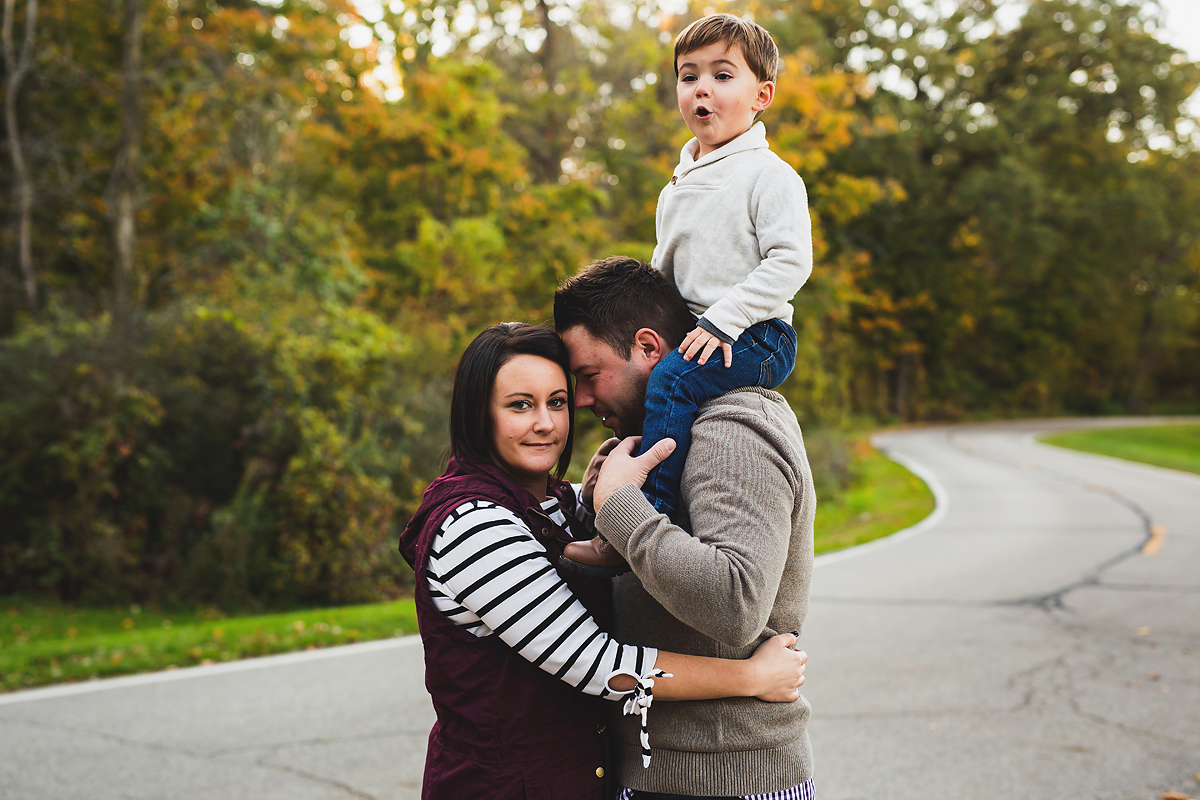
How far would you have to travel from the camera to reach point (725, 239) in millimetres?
1984

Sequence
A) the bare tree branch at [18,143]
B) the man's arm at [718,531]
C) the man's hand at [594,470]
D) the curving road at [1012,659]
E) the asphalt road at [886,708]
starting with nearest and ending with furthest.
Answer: the man's arm at [718,531] → the man's hand at [594,470] → the asphalt road at [886,708] → the curving road at [1012,659] → the bare tree branch at [18,143]

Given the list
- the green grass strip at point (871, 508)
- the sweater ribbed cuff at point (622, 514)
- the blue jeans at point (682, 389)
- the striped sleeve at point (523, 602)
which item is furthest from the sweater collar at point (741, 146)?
the green grass strip at point (871, 508)

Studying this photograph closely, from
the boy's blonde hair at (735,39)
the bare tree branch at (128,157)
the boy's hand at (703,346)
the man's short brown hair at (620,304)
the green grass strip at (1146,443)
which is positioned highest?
the bare tree branch at (128,157)

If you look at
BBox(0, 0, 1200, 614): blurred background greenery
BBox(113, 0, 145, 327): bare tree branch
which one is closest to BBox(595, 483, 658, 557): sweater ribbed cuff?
BBox(0, 0, 1200, 614): blurred background greenery

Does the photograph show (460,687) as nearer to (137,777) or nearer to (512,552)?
(512,552)

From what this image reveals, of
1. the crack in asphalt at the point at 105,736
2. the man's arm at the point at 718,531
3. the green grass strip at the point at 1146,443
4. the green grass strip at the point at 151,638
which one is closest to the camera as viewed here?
the man's arm at the point at 718,531

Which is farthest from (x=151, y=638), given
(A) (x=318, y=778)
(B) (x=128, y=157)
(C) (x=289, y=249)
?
(B) (x=128, y=157)

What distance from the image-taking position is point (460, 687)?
5.98 feet

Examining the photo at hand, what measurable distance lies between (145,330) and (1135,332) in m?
49.0

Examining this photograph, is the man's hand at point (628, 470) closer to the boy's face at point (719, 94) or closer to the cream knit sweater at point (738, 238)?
the cream knit sweater at point (738, 238)

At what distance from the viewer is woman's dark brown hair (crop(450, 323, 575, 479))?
76.4 inches

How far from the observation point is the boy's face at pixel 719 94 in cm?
207

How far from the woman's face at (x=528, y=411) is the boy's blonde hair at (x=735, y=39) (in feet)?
2.58

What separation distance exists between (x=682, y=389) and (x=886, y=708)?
435 centimetres
